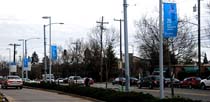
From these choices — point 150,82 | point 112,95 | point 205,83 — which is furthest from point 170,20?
point 150,82

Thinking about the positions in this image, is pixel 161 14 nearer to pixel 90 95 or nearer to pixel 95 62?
pixel 90 95

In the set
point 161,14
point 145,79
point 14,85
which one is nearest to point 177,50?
point 145,79

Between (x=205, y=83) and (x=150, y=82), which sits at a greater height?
(x=205, y=83)

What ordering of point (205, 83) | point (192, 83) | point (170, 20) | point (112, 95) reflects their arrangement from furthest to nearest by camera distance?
point (192, 83)
point (205, 83)
point (112, 95)
point (170, 20)

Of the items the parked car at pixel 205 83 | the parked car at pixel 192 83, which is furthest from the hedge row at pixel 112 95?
the parked car at pixel 192 83

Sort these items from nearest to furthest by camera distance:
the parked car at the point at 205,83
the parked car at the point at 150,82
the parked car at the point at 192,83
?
the parked car at the point at 205,83, the parked car at the point at 192,83, the parked car at the point at 150,82

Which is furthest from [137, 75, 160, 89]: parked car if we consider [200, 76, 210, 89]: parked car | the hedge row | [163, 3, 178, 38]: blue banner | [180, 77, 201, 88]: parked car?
[163, 3, 178, 38]: blue banner

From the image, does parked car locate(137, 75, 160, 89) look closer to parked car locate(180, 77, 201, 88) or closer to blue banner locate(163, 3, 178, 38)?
parked car locate(180, 77, 201, 88)

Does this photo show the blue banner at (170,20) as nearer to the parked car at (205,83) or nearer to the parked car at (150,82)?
the parked car at (205,83)

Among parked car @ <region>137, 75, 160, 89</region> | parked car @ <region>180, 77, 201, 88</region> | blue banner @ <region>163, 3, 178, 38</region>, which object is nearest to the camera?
blue banner @ <region>163, 3, 178, 38</region>

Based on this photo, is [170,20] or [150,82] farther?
[150,82]

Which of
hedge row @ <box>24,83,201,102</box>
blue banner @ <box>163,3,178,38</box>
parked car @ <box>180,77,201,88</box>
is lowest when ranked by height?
parked car @ <box>180,77,201,88</box>

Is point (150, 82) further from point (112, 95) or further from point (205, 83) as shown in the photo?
point (112, 95)

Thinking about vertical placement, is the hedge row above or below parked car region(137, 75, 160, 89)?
above
